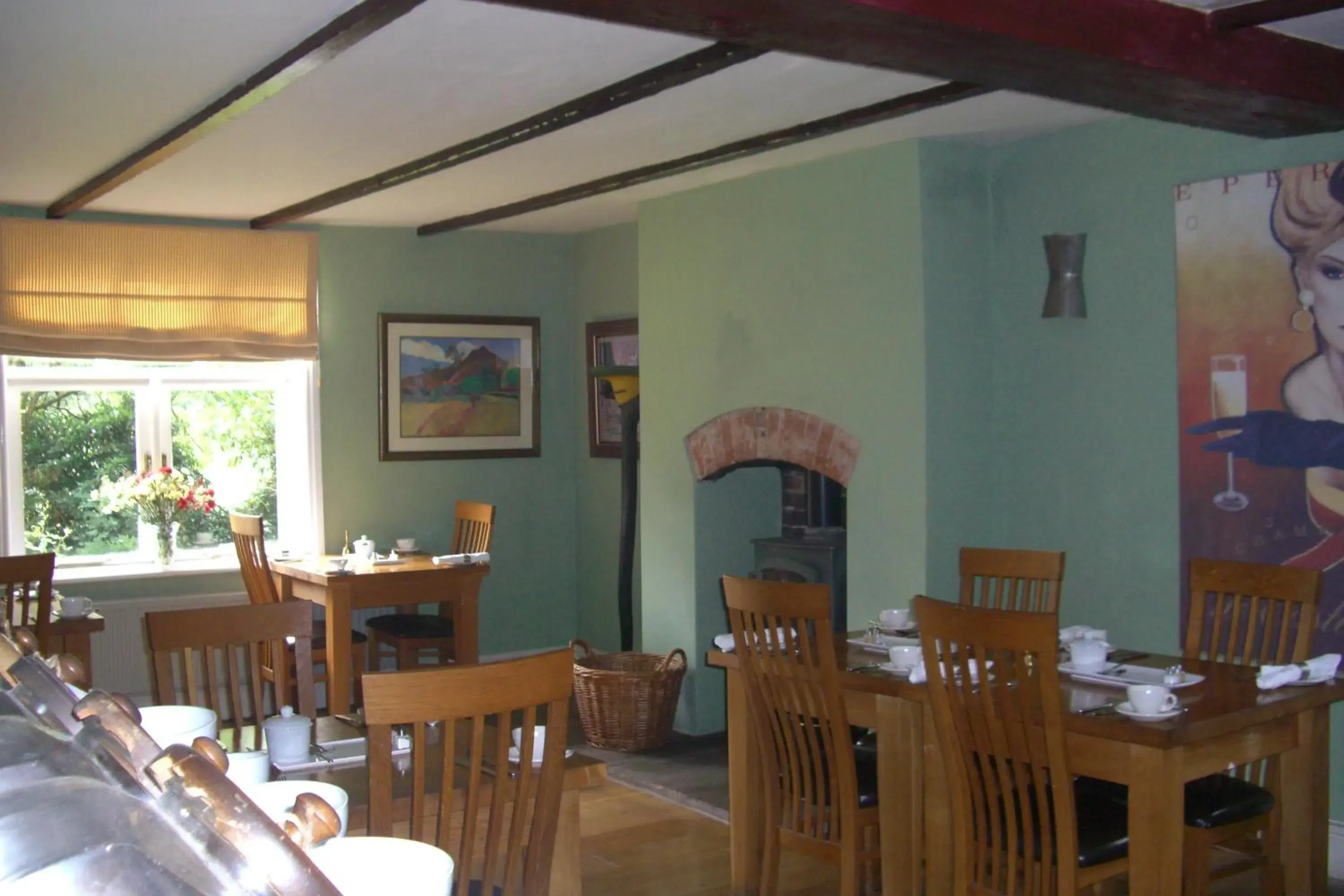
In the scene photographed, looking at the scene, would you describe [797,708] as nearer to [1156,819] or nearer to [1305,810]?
[1156,819]

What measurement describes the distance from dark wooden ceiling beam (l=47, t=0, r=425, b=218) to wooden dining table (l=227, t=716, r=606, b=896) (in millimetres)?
1653

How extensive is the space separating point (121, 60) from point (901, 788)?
2.79 meters

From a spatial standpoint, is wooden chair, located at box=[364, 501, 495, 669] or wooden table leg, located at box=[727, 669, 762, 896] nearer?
wooden table leg, located at box=[727, 669, 762, 896]

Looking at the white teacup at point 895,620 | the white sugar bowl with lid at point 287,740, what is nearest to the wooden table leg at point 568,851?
the white sugar bowl with lid at point 287,740

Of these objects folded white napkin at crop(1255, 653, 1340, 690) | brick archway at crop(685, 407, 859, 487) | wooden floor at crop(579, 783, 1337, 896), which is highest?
brick archway at crop(685, 407, 859, 487)

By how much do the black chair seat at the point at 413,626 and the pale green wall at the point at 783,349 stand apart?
3.13 feet

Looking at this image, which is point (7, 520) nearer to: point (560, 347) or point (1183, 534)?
point (560, 347)

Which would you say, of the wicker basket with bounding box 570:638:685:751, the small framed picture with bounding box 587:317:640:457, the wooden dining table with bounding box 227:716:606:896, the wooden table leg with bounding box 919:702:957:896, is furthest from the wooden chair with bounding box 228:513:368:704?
the wooden dining table with bounding box 227:716:606:896

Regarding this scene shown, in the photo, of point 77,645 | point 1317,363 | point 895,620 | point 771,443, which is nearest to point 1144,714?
point 895,620

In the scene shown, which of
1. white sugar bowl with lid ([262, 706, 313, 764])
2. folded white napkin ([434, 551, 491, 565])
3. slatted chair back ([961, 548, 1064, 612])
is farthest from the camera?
folded white napkin ([434, 551, 491, 565])

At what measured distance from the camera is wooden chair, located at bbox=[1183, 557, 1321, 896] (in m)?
3.00

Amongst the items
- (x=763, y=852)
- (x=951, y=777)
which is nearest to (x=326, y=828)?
(x=951, y=777)

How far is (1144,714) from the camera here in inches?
109

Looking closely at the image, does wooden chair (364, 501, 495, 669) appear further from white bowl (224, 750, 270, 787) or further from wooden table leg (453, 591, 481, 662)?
white bowl (224, 750, 270, 787)
